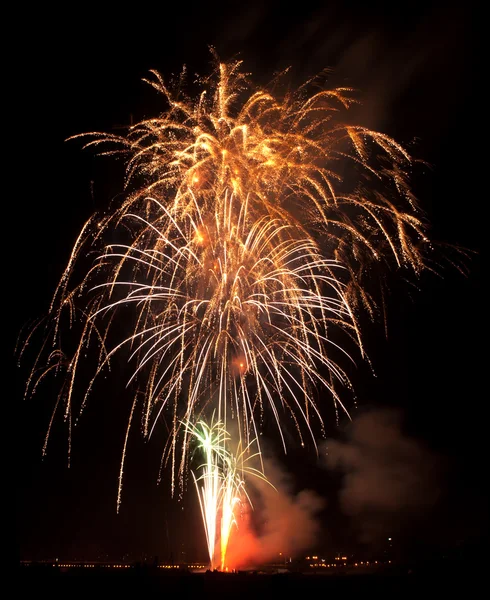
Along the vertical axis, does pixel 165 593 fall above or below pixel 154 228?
below

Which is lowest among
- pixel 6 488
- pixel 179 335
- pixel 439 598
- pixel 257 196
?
pixel 439 598

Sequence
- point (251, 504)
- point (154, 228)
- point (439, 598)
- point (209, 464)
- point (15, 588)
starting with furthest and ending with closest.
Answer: point (251, 504) < point (209, 464) < point (154, 228) < point (439, 598) < point (15, 588)

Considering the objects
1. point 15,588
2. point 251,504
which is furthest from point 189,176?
point 251,504

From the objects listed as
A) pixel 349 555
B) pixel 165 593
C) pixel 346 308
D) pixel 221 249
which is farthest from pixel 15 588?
pixel 349 555

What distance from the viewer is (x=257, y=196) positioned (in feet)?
50.6

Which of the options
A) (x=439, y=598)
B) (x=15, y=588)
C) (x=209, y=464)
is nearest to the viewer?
(x=15, y=588)

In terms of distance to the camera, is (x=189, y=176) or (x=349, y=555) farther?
(x=349, y=555)

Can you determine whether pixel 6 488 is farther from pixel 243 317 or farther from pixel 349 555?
pixel 349 555

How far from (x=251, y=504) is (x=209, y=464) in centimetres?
2050

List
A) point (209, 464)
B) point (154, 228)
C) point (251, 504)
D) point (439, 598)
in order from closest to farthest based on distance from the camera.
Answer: point (439, 598) → point (154, 228) → point (209, 464) → point (251, 504)

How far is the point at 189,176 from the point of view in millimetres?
15219

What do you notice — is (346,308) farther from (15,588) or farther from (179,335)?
(15,588)

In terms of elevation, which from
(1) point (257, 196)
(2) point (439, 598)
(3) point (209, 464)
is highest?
(1) point (257, 196)

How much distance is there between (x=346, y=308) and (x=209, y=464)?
8105 mm
